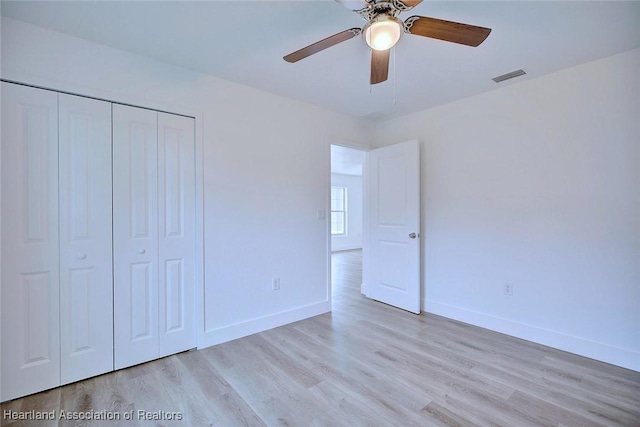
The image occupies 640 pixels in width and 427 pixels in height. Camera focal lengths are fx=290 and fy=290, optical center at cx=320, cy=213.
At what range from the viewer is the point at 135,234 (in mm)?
2246

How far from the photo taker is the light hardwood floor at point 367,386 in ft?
5.57

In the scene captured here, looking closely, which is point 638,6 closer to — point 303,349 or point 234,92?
point 234,92

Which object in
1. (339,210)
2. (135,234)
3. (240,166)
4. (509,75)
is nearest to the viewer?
(135,234)

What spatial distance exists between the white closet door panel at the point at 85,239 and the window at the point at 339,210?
697 cm

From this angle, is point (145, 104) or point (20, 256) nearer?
point (20, 256)

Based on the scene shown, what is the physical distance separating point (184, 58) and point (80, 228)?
4.87 ft

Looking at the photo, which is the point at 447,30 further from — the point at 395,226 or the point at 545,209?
the point at 395,226

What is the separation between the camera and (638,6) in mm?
1718

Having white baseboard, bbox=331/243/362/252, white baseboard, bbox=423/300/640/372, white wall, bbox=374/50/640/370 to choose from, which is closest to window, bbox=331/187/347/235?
white baseboard, bbox=331/243/362/252

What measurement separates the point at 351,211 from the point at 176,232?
7.12 m

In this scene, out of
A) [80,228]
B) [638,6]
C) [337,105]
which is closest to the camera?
[638,6]

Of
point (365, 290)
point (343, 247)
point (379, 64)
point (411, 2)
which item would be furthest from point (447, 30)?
point (343, 247)

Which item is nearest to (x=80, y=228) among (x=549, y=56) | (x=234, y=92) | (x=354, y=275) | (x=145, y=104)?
(x=145, y=104)

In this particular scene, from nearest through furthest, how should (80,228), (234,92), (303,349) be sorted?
(80,228) < (303,349) < (234,92)
